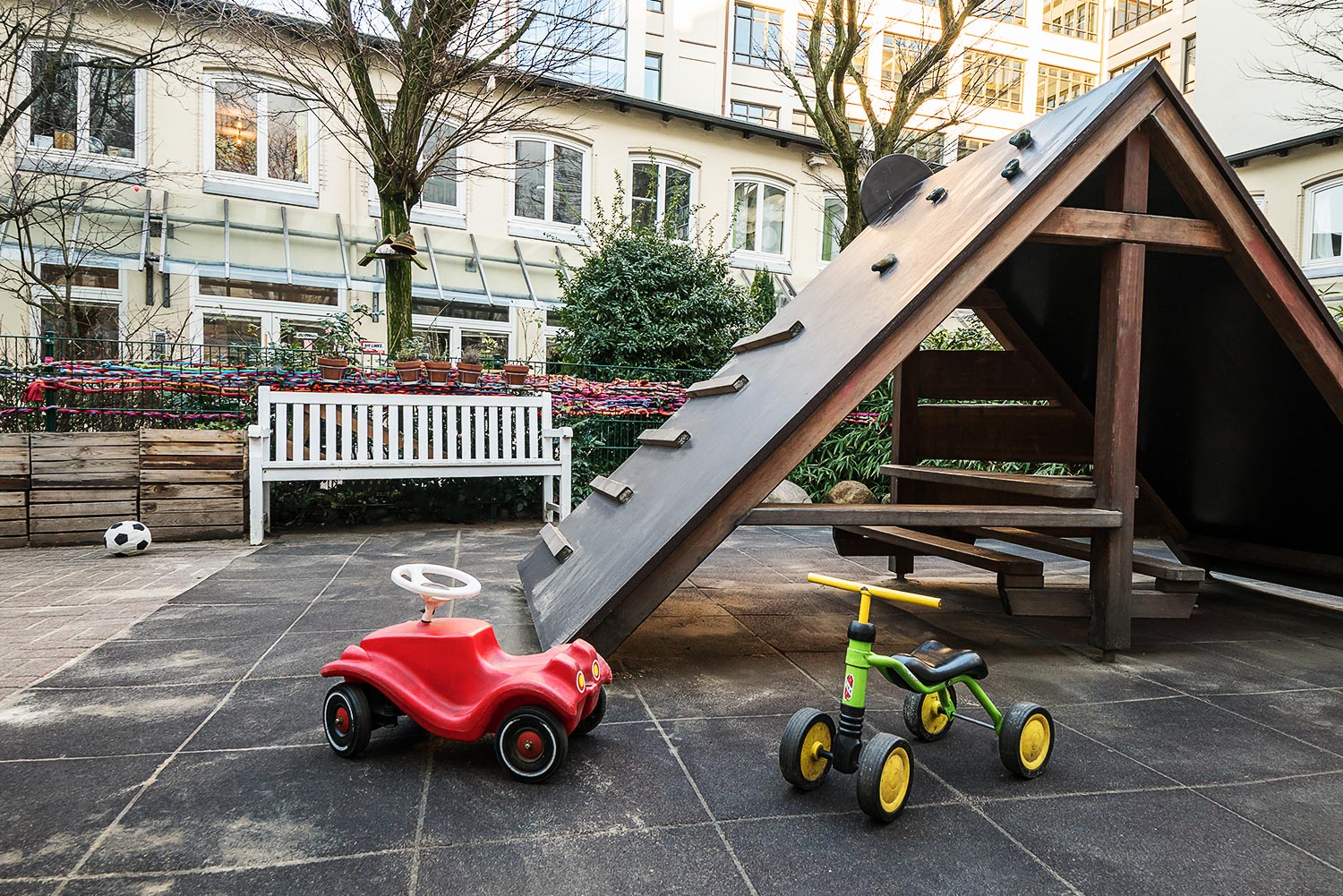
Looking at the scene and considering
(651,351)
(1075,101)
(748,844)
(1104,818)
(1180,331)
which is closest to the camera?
(748,844)

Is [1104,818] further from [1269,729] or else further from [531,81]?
[531,81]

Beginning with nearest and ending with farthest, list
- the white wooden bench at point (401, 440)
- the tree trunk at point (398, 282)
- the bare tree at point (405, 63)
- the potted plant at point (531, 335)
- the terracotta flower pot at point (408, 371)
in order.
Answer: the white wooden bench at point (401, 440)
the terracotta flower pot at point (408, 371)
the bare tree at point (405, 63)
the tree trunk at point (398, 282)
the potted plant at point (531, 335)

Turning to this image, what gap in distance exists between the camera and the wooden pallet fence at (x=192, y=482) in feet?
20.4

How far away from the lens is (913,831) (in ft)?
6.60

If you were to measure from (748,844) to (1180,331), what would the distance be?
3.88 m

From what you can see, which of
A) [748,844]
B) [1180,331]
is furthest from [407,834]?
[1180,331]

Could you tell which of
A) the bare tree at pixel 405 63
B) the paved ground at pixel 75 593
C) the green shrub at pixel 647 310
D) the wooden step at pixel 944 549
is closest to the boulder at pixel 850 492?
the green shrub at pixel 647 310

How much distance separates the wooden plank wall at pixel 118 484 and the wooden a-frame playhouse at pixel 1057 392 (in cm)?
348

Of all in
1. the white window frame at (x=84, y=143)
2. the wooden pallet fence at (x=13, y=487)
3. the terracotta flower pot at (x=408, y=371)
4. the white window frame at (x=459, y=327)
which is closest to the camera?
the wooden pallet fence at (x=13, y=487)

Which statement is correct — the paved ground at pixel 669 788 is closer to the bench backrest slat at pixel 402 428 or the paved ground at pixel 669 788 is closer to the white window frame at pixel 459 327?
the bench backrest slat at pixel 402 428

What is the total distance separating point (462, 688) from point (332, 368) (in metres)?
5.49

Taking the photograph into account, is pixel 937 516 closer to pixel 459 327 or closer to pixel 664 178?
pixel 459 327

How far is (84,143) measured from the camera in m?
13.0

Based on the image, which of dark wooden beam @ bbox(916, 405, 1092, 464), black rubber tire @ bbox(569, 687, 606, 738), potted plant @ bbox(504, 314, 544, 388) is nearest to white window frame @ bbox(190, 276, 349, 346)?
potted plant @ bbox(504, 314, 544, 388)
